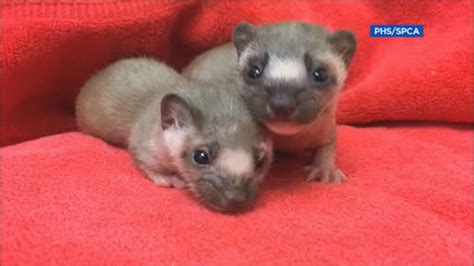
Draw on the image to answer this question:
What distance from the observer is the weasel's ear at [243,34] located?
223 cm

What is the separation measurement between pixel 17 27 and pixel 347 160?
163cm

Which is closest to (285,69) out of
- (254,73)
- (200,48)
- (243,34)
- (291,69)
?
(291,69)

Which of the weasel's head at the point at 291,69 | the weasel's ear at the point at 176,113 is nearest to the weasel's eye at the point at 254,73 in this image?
the weasel's head at the point at 291,69

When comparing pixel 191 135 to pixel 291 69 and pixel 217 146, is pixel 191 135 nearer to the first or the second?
pixel 217 146

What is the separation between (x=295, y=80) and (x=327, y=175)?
464mm

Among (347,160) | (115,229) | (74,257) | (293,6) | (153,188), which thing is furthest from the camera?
(293,6)

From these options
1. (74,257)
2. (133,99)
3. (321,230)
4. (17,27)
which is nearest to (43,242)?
(74,257)

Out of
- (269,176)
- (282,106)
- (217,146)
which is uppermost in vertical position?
(282,106)

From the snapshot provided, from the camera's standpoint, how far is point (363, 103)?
2.93m

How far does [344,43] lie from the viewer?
2244 millimetres

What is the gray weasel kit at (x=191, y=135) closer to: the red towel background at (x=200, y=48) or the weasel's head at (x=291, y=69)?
the weasel's head at (x=291, y=69)

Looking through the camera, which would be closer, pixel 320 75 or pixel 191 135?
pixel 191 135

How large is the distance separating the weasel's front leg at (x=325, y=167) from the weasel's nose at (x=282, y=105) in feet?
1.43

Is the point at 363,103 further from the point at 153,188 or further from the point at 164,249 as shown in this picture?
the point at 164,249
